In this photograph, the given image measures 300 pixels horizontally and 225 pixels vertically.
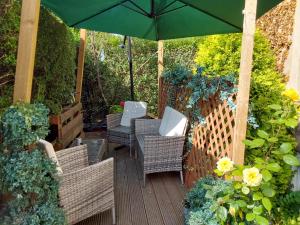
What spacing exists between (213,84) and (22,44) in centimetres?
183

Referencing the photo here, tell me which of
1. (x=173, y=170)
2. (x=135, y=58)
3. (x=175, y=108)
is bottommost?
(x=173, y=170)

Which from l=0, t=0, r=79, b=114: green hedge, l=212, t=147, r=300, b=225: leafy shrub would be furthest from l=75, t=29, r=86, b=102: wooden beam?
l=212, t=147, r=300, b=225: leafy shrub

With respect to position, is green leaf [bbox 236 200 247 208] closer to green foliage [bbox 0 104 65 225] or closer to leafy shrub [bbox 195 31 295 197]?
leafy shrub [bbox 195 31 295 197]

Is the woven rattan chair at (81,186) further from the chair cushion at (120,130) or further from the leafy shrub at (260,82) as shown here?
the chair cushion at (120,130)

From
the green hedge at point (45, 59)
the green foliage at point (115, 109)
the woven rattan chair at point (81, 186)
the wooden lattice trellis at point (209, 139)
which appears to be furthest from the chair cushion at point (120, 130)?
the woven rattan chair at point (81, 186)

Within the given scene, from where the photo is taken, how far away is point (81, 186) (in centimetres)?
246

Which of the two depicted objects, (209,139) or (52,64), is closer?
(209,139)

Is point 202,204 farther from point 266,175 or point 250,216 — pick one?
point 266,175

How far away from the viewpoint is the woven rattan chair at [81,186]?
2.32m

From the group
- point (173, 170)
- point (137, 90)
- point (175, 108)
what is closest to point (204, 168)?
point (173, 170)

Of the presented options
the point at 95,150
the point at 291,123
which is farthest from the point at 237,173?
the point at 95,150

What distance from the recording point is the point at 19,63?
1.92m

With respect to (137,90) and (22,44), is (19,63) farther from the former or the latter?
(137,90)

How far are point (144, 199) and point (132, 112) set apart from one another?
2286mm
